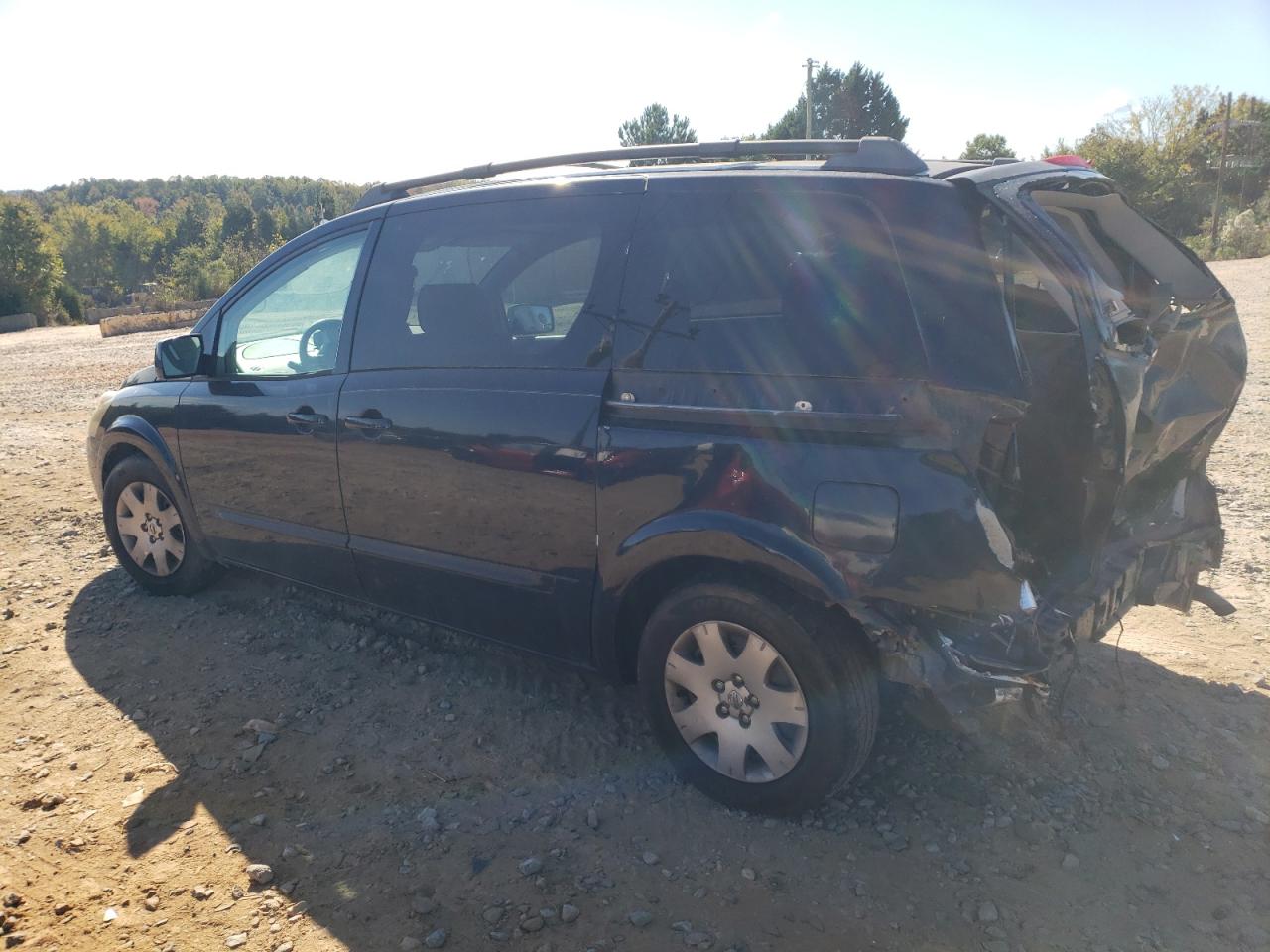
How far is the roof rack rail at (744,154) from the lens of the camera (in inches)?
109

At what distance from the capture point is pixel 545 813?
Answer: 2.94 m

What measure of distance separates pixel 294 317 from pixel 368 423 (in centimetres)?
94

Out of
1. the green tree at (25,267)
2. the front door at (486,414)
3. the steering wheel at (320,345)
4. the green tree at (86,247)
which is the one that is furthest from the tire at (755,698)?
the green tree at (86,247)

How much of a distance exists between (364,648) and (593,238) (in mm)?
2200

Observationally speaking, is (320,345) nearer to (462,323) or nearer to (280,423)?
(280,423)

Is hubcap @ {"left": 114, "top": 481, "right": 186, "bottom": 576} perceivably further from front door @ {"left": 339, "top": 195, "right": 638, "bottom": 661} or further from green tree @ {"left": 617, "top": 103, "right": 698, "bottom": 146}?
green tree @ {"left": 617, "top": 103, "right": 698, "bottom": 146}

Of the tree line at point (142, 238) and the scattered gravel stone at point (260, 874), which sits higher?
the tree line at point (142, 238)

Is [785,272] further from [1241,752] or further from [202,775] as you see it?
[202,775]

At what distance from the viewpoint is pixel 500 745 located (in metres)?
3.32

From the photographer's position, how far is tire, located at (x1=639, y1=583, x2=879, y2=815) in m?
2.63

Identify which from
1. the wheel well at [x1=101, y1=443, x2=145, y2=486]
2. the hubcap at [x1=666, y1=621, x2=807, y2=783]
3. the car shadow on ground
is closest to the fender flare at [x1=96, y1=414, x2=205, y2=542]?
the wheel well at [x1=101, y1=443, x2=145, y2=486]

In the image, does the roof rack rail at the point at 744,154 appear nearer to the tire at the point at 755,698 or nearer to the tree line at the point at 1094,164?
the tire at the point at 755,698

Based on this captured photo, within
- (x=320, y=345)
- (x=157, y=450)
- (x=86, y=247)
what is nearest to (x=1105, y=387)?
(x=320, y=345)

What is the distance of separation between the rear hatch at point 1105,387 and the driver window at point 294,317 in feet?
8.27
